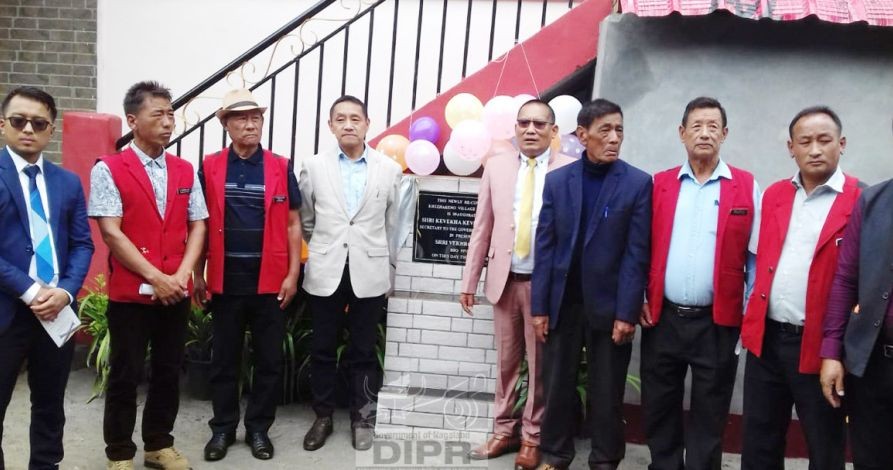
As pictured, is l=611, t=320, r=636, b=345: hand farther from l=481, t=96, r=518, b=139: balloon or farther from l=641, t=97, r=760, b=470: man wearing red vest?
l=481, t=96, r=518, b=139: balloon

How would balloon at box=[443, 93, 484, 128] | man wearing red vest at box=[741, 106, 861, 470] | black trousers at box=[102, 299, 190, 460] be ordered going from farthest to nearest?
balloon at box=[443, 93, 484, 128] → black trousers at box=[102, 299, 190, 460] → man wearing red vest at box=[741, 106, 861, 470]

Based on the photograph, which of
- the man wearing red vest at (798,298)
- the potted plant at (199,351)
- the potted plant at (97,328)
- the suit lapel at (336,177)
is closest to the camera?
the man wearing red vest at (798,298)

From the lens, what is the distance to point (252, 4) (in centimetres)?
661

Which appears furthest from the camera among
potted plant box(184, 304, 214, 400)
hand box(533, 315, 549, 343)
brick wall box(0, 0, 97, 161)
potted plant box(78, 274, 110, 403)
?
brick wall box(0, 0, 97, 161)

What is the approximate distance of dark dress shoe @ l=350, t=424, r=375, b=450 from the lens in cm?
405

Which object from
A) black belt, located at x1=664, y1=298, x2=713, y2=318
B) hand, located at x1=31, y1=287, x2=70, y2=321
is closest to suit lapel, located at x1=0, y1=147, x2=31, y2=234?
hand, located at x1=31, y1=287, x2=70, y2=321

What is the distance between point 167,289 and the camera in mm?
3344

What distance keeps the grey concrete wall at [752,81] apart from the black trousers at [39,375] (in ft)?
10.5

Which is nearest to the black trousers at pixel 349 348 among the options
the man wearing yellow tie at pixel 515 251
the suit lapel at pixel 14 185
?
the man wearing yellow tie at pixel 515 251

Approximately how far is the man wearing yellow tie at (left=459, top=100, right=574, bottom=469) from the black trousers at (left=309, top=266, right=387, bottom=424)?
598 millimetres

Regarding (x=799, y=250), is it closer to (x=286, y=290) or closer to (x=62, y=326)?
(x=286, y=290)

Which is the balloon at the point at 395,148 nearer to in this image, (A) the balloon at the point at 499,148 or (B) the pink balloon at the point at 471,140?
(B) the pink balloon at the point at 471,140

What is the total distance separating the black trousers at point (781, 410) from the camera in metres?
2.86

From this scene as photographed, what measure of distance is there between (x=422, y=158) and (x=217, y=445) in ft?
6.50
